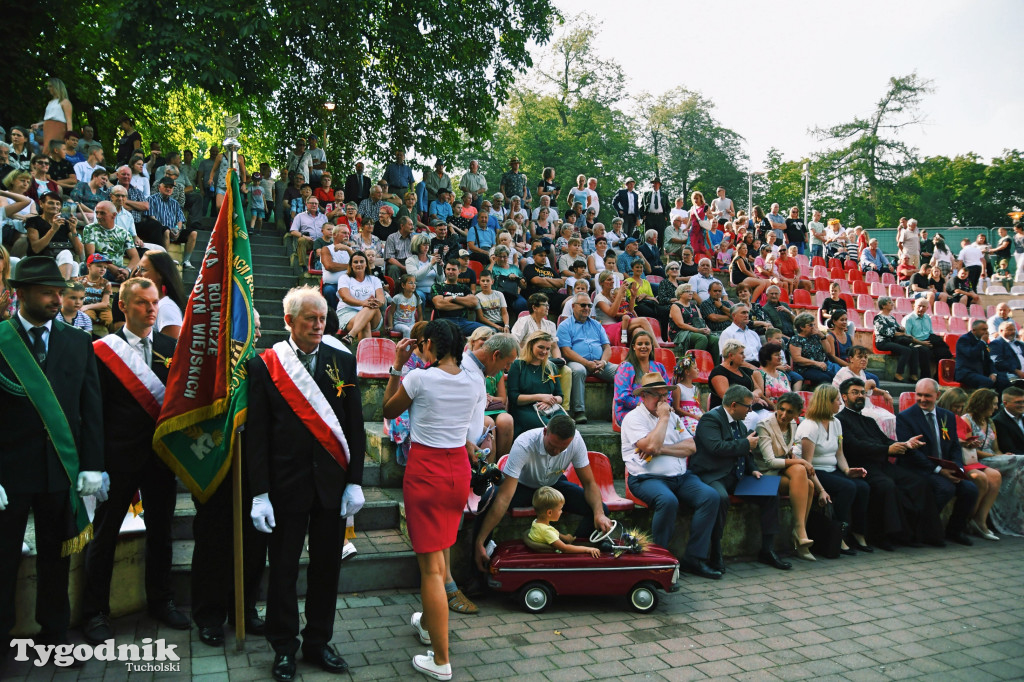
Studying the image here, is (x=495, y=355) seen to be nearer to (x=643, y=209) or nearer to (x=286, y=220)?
(x=286, y=220)

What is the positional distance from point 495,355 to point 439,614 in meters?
1.49

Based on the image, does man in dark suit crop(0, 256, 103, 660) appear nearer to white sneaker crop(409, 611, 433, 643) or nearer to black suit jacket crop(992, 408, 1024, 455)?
white sneaker crop(409, 611, 433, 643)

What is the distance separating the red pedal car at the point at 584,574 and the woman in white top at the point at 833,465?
255cm

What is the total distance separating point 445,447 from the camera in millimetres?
3963

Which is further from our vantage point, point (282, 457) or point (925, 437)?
point (925, 437)

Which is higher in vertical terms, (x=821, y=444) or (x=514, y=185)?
(x=514, y=185)

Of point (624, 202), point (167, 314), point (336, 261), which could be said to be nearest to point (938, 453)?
point (336, 261)

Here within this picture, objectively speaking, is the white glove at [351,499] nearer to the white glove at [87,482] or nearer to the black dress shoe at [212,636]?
the black dress shoe at [212,636]

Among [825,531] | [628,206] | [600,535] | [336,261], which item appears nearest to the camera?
[600,535]

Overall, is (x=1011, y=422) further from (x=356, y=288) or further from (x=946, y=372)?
(x=356, y=288)

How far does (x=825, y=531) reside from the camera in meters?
6.59

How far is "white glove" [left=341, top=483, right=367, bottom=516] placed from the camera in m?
3.68

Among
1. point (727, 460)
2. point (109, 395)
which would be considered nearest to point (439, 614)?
point (109, 395)

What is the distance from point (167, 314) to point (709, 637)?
3.81 metres
